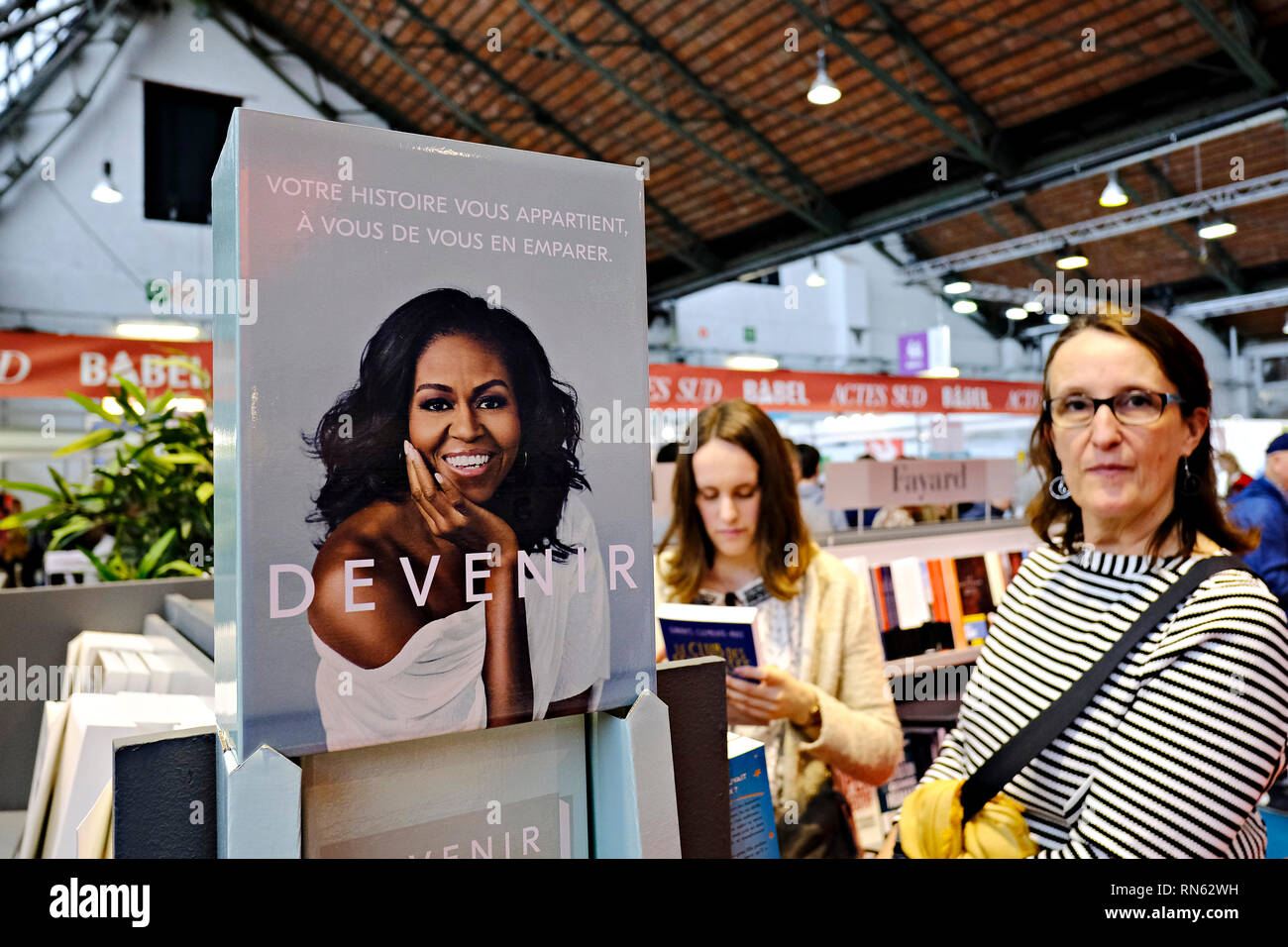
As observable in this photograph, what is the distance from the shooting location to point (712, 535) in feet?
6.34

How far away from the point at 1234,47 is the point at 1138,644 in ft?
23.7

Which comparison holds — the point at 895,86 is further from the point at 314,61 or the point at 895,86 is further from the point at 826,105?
the point at 314,61

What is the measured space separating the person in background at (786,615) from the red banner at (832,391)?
4.21 metres

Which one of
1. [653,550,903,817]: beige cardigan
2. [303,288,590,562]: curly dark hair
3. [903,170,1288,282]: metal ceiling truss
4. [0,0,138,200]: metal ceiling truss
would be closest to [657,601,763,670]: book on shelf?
[653,550,903,817]: beige cardigan

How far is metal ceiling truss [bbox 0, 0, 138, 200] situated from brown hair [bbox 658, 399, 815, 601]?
10.8 meters

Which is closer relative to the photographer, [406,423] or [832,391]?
[406,423]

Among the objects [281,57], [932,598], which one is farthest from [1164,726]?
[281,57]

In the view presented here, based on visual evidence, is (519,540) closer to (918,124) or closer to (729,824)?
(729,824)

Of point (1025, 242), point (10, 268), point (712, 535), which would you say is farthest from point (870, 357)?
point (712, 535)

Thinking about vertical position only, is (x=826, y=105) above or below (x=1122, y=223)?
above

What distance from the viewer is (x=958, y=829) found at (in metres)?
1.07

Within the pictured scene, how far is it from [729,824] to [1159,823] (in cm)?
51

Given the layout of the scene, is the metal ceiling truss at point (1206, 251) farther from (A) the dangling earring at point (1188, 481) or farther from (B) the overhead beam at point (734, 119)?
(A) the dangling earring at point (1188, 481)

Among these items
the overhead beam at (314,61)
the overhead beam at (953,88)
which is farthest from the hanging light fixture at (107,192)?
the overhead beam at (953,88)
